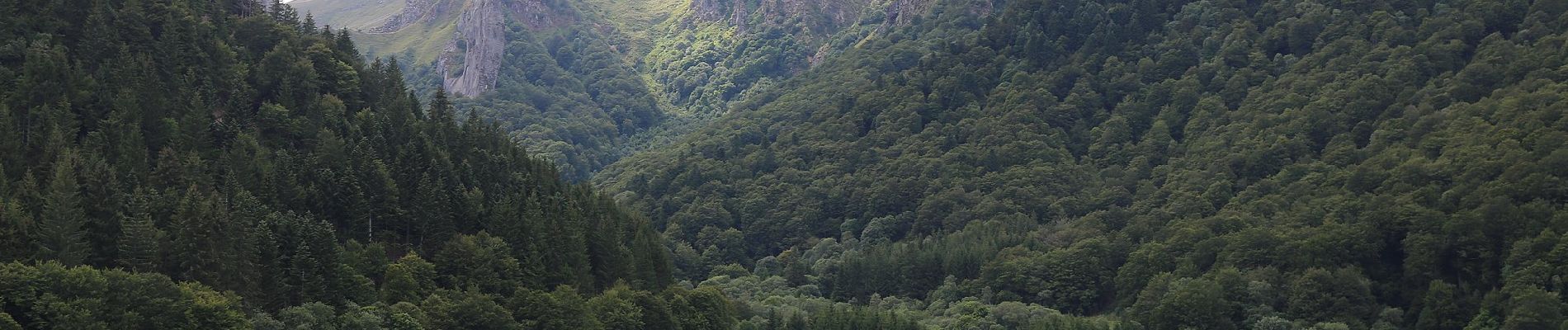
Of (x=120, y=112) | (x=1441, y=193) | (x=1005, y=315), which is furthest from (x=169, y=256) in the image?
(x=1441, y=193)

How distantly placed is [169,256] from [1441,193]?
11556 cm

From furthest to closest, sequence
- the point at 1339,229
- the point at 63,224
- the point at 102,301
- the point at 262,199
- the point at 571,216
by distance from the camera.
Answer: the point at 1339,229 → the point at 571,216 → the point at 262,199 → the point at 63,224 → the point at 102,301

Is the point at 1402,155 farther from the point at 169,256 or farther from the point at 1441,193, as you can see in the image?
the point at 169,256

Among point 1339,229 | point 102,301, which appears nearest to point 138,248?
point 102,301

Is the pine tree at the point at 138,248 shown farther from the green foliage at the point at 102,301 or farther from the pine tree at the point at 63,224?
the green foliage at the point at 102,301

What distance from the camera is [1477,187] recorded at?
162 metres

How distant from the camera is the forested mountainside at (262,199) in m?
103

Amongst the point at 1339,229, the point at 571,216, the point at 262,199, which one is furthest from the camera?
the point at 1339,229

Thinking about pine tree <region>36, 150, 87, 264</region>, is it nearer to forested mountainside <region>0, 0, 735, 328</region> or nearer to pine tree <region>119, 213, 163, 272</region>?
forested mountainside <region>0, 0, 735, 328</region>

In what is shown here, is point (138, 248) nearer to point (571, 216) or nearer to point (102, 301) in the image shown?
point (102, 301)

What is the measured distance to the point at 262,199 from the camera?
393 feet

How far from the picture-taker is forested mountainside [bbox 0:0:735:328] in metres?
103

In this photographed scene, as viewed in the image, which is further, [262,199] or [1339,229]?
[1339,229]

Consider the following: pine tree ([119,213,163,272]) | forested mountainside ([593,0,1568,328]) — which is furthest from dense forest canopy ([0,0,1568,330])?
forested mountainside ([593,0,1568,328])
